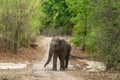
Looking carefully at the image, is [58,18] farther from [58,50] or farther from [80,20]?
[58,50]

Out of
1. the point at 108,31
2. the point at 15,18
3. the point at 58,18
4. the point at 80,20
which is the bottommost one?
the point at 58,18

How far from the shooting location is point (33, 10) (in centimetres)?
3272

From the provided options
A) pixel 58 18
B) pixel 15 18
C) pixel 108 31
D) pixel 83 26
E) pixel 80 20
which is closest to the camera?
pixel 108 31

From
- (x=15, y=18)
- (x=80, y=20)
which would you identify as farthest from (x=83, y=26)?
(x=15, y=18)

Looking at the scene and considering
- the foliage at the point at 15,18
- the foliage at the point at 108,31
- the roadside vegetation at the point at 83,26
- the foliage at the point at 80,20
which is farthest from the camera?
the foliage at the point at 80,20

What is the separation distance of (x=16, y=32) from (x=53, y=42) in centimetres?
1021

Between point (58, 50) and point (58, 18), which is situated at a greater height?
point (58, 50)

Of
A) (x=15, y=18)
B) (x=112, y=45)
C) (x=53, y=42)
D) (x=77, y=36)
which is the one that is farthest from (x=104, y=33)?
(x=77, y=36)

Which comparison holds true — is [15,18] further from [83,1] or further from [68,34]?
[68,34]

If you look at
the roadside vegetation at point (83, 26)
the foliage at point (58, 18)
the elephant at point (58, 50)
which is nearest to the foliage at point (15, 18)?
the roadside vegetation at point (83, 26)

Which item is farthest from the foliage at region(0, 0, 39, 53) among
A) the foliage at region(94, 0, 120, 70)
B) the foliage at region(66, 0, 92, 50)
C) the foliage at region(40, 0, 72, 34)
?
the foliage at region(40, 0, 72, 34)

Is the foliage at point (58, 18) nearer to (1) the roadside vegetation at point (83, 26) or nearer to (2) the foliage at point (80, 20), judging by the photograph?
(1) the roadside vegetation at point (83, 26)

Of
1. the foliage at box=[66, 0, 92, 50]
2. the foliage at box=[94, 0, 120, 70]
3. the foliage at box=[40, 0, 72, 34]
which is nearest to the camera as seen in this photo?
the foliage at box=[94, 0, 120, 70]

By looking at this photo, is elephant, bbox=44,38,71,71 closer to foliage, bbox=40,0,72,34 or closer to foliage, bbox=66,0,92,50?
foliage, bbox=66,0,92,50
